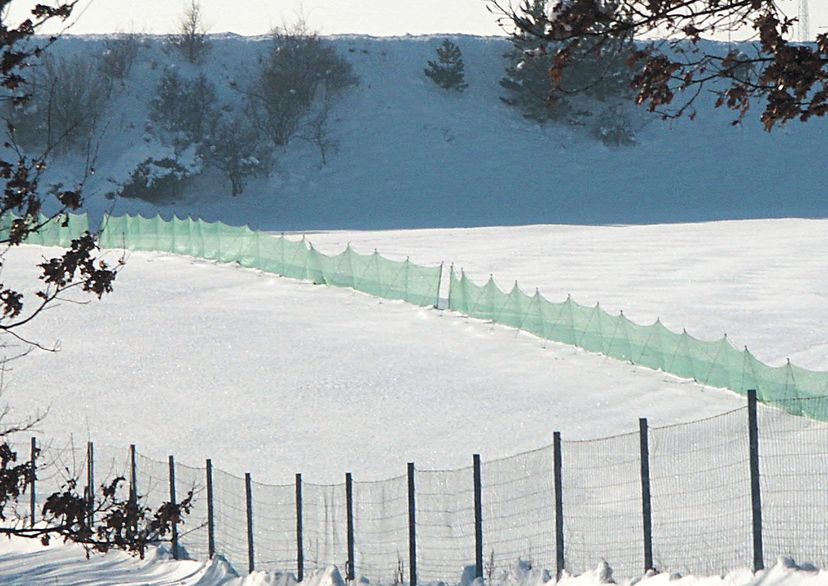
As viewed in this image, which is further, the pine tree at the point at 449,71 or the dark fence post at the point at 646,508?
the pine tree at the point at 449,71

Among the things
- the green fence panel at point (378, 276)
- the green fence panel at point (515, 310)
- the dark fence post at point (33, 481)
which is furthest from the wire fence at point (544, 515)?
the green fence panel at point (378, 276)

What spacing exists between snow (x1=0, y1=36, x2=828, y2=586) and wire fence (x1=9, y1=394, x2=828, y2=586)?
2.92ft

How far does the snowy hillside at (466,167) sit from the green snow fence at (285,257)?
17.3m

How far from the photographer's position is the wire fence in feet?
41.8

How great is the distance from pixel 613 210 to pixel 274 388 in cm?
5066

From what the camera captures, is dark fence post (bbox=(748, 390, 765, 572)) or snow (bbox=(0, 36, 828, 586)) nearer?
dark fence post (bbox=(748, 390, 765, 572))

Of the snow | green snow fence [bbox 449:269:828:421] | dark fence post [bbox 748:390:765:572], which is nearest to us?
dark fence post [bbox 748:390:765:572]

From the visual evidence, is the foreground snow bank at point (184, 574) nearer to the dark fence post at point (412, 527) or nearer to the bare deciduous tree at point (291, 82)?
the dark fence post at point (412, 527)

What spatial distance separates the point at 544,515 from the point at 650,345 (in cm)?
1311

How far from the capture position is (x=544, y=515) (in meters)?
16.1

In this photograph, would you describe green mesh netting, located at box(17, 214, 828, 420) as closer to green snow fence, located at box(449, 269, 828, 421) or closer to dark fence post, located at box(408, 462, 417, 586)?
green snow fence, located at box(449, 269, 828, 421)

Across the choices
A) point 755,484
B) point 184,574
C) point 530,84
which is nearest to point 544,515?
point 184,574

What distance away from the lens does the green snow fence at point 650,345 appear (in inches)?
888

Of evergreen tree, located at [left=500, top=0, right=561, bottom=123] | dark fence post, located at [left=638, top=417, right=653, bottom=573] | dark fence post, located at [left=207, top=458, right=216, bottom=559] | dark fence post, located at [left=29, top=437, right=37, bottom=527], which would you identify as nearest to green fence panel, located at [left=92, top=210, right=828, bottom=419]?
dark fence post, located at [left=638, top=417, right=653, bottom=573]
